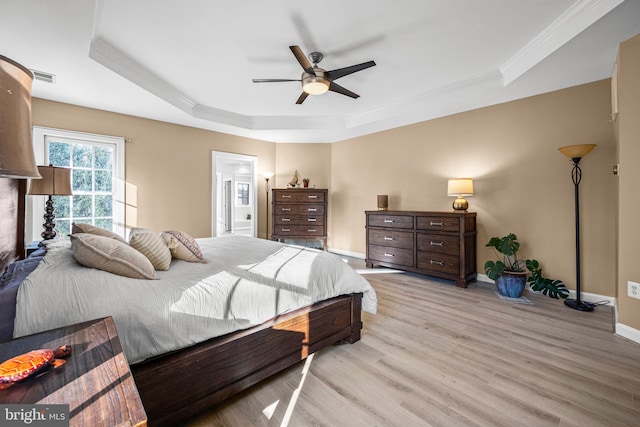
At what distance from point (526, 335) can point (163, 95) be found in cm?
473

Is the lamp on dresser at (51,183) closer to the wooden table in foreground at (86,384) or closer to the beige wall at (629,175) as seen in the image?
the wooden table in foreground at (86,384)

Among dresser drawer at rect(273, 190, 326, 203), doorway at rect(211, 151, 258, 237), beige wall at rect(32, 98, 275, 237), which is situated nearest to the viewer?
beige wall at rect(32, 98, 275, 237)

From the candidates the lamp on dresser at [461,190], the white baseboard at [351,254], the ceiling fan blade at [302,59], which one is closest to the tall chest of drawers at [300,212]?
the white baseboard at [351,254]

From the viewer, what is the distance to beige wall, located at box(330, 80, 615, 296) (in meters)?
2.98

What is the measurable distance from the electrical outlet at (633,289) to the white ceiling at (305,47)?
202 centimetres

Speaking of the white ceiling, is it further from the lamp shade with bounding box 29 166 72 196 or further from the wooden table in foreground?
the wooden table in foreground

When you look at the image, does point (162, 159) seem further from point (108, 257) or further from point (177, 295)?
point (177, 295)

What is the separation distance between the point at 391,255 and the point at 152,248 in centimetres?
338

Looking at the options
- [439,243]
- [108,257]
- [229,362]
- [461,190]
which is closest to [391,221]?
[439,243]

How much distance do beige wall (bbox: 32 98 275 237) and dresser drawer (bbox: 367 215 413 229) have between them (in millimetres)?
2956

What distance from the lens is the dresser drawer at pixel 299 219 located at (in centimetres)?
540

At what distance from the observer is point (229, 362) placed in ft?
4.70

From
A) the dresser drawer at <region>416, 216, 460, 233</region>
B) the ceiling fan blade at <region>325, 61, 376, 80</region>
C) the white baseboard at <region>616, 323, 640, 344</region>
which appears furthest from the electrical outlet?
the ceiling fan blade at <region>325, 61, 376, 80</region>

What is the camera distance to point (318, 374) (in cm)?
177
